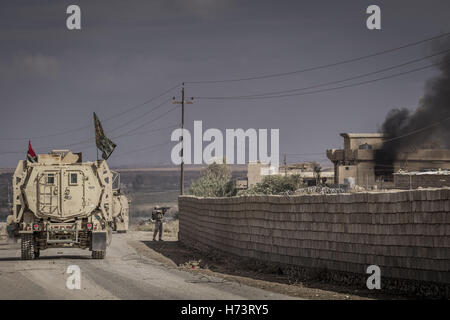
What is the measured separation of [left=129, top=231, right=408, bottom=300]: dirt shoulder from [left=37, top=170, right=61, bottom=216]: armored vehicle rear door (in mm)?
3497

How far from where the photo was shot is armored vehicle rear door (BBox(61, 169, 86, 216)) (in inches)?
899

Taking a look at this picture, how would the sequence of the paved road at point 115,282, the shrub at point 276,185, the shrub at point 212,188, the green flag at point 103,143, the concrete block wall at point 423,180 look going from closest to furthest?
1. the paved road at point 115,282
2. the green flag at point 103,143
3. the concrete block wall at point 423,180
4. the shrub at point 276,185
5. the shrub at point 212,188

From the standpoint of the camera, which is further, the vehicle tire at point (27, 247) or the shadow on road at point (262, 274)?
the vehicle tire at point (27, 247)

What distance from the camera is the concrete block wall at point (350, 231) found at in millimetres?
12695

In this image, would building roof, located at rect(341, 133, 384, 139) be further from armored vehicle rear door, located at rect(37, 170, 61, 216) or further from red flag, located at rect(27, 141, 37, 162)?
armored vehicle rear door, located at rect(37, 170, 61, 216)

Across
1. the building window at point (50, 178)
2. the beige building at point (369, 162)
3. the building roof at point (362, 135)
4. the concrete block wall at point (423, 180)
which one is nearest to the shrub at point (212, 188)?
the concrete block wall at point (423, 180)

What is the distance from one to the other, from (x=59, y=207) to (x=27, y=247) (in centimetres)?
155

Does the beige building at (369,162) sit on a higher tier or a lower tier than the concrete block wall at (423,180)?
higher

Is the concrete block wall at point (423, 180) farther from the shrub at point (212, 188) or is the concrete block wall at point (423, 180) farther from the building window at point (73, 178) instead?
the building window at point (73, 178)

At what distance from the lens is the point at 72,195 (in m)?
22.9

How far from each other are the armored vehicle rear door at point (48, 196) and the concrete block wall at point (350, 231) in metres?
5.25

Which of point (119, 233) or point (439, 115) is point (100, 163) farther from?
point (439, 115)

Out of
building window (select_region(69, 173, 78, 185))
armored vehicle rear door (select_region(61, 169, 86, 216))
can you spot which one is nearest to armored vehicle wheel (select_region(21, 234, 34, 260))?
armored vehicle rear door (select_region(61, 169, 86, 216))

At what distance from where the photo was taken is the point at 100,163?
23.5m
